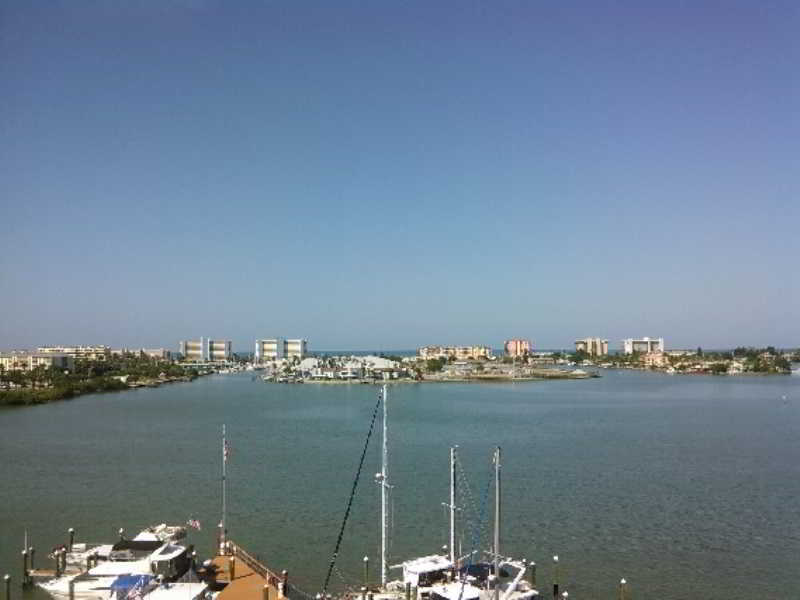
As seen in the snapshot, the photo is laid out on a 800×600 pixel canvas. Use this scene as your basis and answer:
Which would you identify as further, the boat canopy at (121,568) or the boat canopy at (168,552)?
the boat canopy at (168,552)

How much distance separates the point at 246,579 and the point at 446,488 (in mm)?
10464

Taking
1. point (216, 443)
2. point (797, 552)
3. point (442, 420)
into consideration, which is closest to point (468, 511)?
point (797, 552)

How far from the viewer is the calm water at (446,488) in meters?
16.3

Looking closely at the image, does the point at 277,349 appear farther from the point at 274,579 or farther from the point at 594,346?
the point at 274,579

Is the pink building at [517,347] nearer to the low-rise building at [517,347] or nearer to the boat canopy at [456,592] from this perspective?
the low-rise building at [517,347]

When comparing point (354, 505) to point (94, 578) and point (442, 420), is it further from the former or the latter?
point (442, 420)

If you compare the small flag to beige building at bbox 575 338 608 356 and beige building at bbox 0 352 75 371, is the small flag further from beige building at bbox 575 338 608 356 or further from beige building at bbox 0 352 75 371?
beige building at bbox 575 338 608 356

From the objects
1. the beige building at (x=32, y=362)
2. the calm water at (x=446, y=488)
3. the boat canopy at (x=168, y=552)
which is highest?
the beige building at (x=32, y=362)

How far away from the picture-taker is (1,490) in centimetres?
2281

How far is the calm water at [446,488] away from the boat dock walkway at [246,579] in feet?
3.90

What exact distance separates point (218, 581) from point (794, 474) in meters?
22.4

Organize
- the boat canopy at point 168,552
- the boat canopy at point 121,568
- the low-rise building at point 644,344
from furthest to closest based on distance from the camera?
the low-rise building at point 644,344, the boat canopy at point 168,552, the boat canopy at point 121,568

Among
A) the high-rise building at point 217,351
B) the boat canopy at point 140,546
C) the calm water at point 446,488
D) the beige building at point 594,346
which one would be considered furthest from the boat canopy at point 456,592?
the beige building at point 594,346

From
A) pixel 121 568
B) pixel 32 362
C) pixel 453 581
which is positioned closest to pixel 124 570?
pixel 121 568
